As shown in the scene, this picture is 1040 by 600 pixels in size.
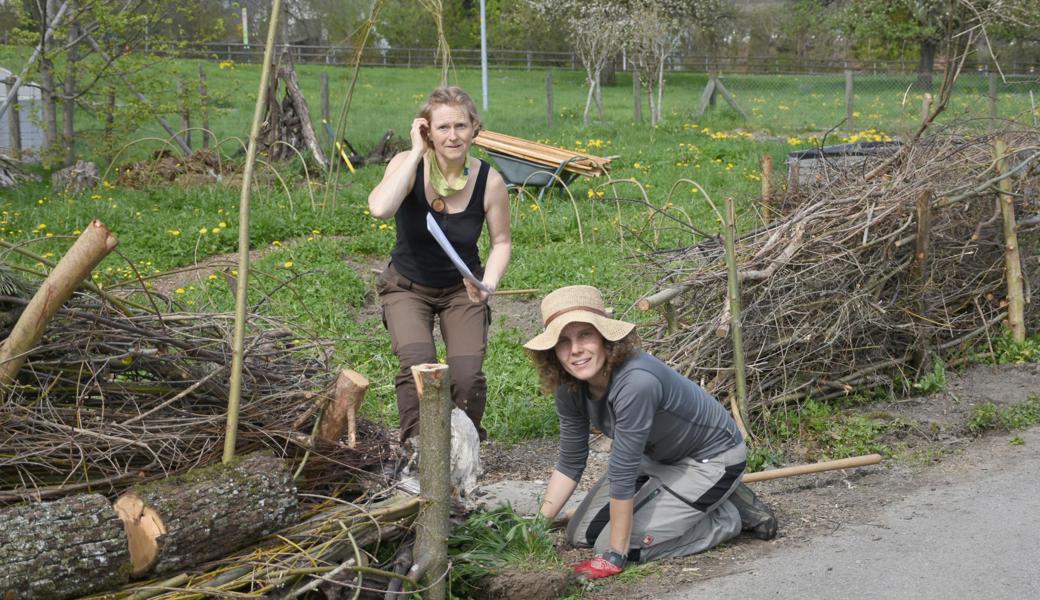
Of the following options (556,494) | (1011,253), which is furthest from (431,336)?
(1011,253)

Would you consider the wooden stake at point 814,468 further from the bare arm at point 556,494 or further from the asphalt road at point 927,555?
the bare arm at point 556,494

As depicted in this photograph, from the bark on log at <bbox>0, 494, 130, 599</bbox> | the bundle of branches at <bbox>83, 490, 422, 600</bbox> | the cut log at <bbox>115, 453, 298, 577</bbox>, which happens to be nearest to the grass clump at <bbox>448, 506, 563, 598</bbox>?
the bundle of branches at <bbox>83, 490, 422, 600</bbox>

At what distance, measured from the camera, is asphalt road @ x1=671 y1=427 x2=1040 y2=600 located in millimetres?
3951

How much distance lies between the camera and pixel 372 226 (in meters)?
10.4

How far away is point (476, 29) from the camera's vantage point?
44000 mm

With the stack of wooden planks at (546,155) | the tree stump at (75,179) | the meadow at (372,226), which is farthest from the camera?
the stack of wooden planks at (546,155)

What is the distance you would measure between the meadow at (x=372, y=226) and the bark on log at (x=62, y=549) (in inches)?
34.0

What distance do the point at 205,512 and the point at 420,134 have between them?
177 centimetres

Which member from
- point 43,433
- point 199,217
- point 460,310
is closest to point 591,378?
point 460,310

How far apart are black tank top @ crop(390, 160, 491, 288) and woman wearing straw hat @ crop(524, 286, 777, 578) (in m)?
0.48

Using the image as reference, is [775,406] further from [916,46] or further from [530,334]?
[916,46]

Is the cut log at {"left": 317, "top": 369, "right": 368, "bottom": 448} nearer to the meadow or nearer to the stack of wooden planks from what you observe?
the meadow

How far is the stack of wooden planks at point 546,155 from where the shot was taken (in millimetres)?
11875

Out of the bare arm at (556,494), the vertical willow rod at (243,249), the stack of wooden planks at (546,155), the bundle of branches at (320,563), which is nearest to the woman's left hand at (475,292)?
the bare arm at (556,494)
